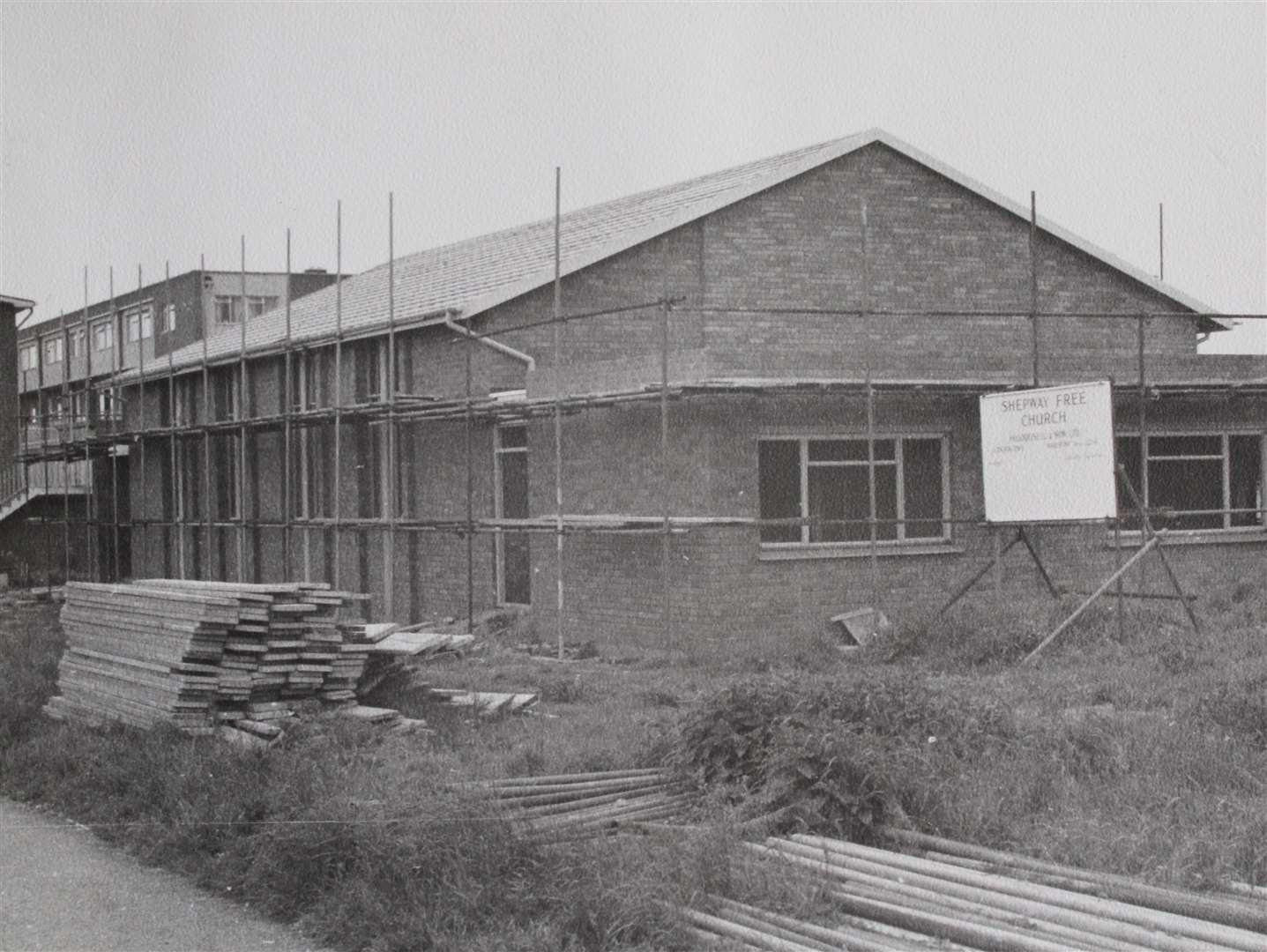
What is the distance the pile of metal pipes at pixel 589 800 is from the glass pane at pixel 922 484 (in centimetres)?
929

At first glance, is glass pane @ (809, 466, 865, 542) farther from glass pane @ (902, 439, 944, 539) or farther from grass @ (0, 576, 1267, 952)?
grass @ (0, 576, 1267, 952)

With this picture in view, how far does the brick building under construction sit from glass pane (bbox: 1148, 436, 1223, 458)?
3 centimetres

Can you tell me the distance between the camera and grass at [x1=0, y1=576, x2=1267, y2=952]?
6879 mm

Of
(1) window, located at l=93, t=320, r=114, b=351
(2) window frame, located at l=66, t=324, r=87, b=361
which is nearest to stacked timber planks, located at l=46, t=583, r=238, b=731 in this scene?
(1) window, located at l=93, t=320, r=114, b=351

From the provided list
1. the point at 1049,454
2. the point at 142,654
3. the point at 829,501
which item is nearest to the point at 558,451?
the point at 829,501

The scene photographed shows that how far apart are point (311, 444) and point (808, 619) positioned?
9.53 meters

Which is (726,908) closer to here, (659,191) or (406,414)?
(406,414)

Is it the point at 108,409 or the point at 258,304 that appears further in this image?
the point at 258,304

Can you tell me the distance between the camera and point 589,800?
848cm

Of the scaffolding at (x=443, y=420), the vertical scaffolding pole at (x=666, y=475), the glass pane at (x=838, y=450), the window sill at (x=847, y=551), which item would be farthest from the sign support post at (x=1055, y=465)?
the vertical scaffolding pole at (x=666, y=475)

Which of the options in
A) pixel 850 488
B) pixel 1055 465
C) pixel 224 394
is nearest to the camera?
pixel 1055 465

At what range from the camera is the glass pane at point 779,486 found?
16.9 metres

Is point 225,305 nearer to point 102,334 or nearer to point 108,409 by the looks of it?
point 102,334

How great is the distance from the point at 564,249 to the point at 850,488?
17.7 feet
